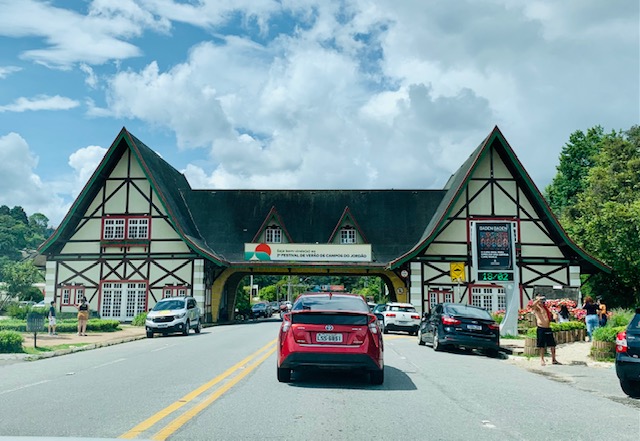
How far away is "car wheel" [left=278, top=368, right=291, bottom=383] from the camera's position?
11203mm

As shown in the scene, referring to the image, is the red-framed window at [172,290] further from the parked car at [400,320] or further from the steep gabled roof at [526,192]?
the parked car at [400,320]

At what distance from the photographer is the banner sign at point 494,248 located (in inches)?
1043

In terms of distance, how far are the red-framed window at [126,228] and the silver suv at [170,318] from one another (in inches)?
511

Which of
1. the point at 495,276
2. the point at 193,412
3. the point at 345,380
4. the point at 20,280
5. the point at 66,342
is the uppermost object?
the point at 20,280

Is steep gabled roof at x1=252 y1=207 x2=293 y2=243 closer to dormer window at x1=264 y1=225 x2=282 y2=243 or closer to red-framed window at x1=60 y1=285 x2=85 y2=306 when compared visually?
dormer window at x1=264 y1=225 x2=282 y2=243

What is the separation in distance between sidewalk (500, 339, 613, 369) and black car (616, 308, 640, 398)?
5149 mm

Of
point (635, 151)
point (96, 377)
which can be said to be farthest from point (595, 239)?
point (96, 377)

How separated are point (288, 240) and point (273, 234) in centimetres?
139

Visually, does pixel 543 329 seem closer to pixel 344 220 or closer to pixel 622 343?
pixel 622 343

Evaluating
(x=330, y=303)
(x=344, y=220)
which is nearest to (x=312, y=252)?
(x=344, y=220)

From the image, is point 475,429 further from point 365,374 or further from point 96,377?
point 96,377

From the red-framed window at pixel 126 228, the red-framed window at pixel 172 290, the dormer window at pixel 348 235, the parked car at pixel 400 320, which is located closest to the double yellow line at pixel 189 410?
the parked car at pixel 400 320

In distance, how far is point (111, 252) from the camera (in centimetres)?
4025

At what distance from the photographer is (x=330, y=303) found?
11578mm
